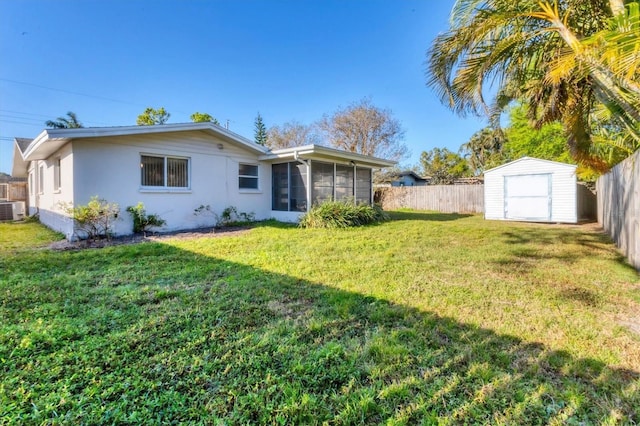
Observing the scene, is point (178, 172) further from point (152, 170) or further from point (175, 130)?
point (175, 130)

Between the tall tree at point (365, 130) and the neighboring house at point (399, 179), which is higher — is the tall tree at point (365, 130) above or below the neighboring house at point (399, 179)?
above

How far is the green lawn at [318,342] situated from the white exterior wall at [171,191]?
3172mm

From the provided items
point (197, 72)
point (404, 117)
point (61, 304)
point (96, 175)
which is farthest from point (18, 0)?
point (404, 117)

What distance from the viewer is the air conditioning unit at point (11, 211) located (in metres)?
13.6

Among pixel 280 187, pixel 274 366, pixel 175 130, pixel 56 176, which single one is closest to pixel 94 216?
pixel 175 130

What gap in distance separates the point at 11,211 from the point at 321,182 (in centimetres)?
1460

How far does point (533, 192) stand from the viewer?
11.8m

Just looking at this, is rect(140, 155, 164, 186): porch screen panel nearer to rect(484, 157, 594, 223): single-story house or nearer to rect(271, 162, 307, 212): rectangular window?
rect(271, 162, 307, 212): rectangular window

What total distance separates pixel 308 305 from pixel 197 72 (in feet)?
58.7

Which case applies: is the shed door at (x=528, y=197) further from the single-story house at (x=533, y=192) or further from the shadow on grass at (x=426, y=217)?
the shadow on grass at (x=426, y=217)

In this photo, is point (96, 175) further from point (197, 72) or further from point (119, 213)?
point (197, 72)

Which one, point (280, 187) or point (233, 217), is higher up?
point (280, 187)

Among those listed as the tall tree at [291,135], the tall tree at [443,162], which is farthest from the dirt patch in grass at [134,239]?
the tall tree at [443,162]

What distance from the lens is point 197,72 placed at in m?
17.1
